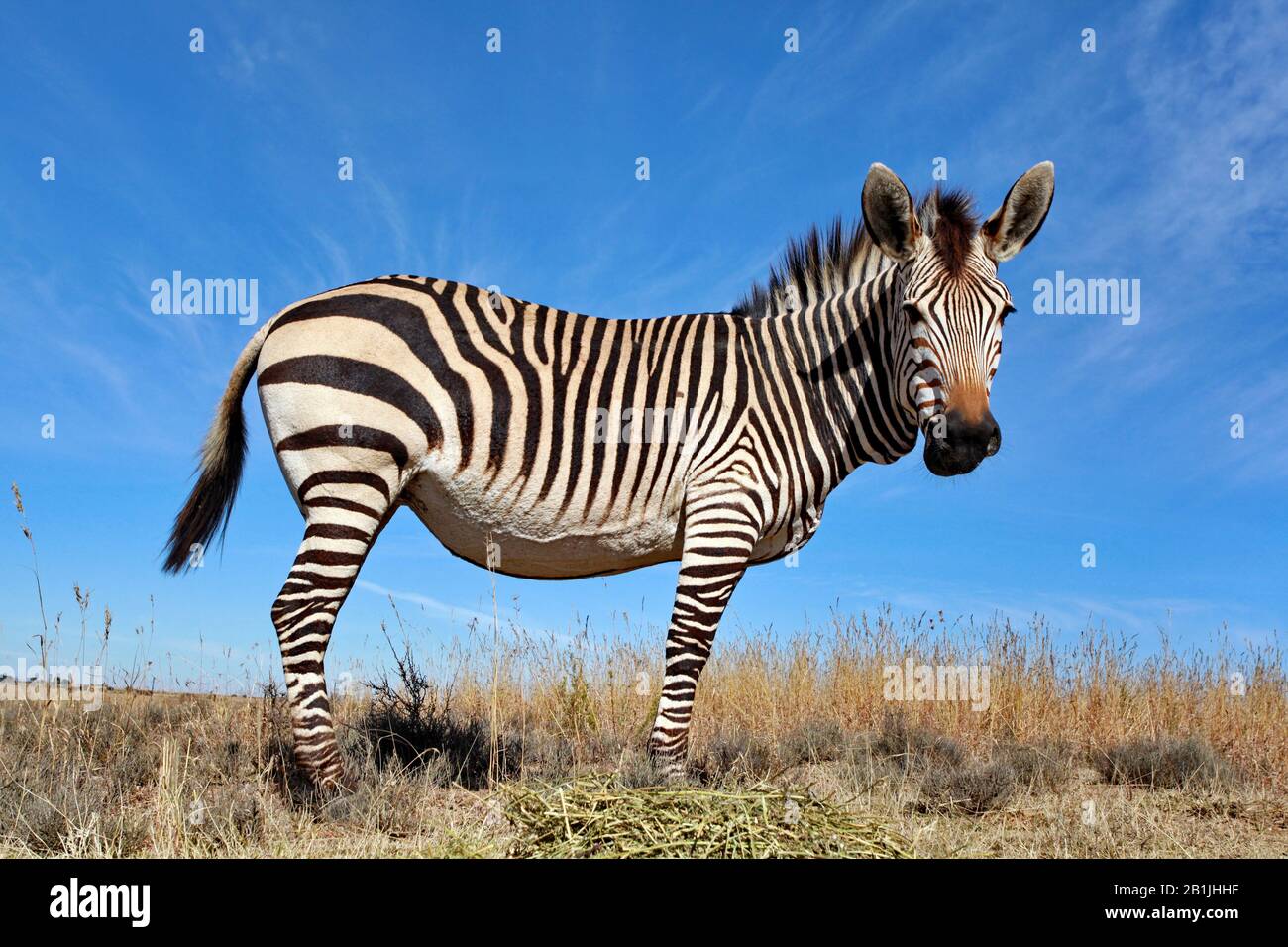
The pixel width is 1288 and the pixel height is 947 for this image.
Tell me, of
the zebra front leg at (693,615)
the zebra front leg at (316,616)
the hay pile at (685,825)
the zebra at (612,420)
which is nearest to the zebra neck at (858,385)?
the zebra at (612,420)

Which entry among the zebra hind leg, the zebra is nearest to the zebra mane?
the zebra

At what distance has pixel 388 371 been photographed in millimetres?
5676

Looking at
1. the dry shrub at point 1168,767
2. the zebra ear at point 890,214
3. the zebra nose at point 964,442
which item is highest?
the zebra ear at point 890,214

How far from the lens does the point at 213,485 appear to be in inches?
258

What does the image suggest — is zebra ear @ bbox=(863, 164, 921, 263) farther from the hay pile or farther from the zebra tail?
the zebra tail

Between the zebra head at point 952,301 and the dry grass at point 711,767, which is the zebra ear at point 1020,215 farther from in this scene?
the dry grass at point 711,767

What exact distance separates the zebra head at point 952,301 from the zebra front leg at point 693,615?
4.94 ft

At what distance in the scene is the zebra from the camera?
18.2 feet

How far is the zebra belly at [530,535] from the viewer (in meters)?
5.92

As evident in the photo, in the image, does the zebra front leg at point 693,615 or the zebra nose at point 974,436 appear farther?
the zebra front leg at point 693,615

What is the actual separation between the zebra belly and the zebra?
18 millimetres

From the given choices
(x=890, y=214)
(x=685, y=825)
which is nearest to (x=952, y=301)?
(x=890, y=214)
